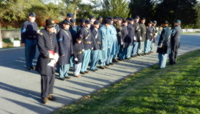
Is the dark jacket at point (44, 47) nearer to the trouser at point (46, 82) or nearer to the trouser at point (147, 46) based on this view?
the trouser at point (46, 82)

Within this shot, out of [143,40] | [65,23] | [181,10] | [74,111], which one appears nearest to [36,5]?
[143,40]

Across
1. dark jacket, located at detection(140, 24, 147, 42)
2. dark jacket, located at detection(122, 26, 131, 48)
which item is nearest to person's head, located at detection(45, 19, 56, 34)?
dark jacket, located at detection(122, 26, 131, 48)

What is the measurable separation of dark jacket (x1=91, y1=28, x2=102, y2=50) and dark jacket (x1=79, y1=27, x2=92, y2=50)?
0.98 ft

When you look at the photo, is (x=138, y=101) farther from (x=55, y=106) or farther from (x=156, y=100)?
(x=55, y=106)

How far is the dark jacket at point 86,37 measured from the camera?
6.79 meters

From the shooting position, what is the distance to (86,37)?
22.5 feet

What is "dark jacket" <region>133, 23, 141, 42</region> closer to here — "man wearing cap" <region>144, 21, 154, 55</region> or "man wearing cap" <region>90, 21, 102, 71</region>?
"man wearing cap" <region>144, 21, 154, 55</region>

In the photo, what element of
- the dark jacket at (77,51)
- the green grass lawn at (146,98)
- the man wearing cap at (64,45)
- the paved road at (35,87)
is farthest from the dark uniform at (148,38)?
the man wearing cap at (64,45)

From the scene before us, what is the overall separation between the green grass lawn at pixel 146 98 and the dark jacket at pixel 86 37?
2.00m

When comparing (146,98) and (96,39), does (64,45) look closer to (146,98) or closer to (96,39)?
(96,39)

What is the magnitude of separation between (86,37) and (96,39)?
0.63m

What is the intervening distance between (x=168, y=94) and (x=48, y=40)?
129 inches

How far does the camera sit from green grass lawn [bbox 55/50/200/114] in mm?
3843

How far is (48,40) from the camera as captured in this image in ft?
14.7
